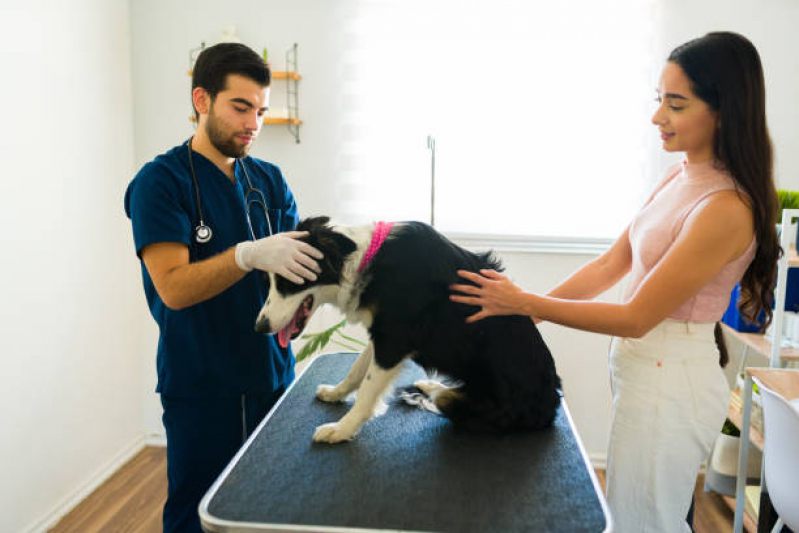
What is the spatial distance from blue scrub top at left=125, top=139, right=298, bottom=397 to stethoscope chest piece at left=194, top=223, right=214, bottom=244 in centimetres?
2

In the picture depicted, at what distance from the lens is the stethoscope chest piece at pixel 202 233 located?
5.01 feet

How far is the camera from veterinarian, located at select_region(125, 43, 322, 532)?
60.8 inches

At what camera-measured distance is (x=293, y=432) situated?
140 centimetres

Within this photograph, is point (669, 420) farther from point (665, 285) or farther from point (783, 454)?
point (783, 454)

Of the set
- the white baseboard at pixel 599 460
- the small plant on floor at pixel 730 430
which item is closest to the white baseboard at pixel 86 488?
the white baseboard at pixel 599 460

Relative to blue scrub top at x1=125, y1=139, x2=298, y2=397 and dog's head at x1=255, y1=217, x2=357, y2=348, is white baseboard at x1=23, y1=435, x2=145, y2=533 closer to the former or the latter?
blue scrub top at x1=125, y1=139, x2=298, y2=397

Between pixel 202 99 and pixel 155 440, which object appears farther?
pixel 155 440

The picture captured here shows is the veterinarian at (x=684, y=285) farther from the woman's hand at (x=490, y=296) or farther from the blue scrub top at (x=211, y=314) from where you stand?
the blue scrub top at (x=211, y=314)

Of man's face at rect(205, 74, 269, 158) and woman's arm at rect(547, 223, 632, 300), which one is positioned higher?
man's face at rect(205, 74, 269, 158)

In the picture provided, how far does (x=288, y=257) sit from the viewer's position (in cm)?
127

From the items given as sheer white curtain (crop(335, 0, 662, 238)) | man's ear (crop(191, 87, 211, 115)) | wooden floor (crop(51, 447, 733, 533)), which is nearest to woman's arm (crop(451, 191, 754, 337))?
man's ear (crop(191, 87, 211, 115))

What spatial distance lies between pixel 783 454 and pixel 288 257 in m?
1.52

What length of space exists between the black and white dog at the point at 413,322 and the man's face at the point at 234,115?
40 cm

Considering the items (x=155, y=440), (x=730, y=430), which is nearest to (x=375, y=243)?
(x=730, y=430)
